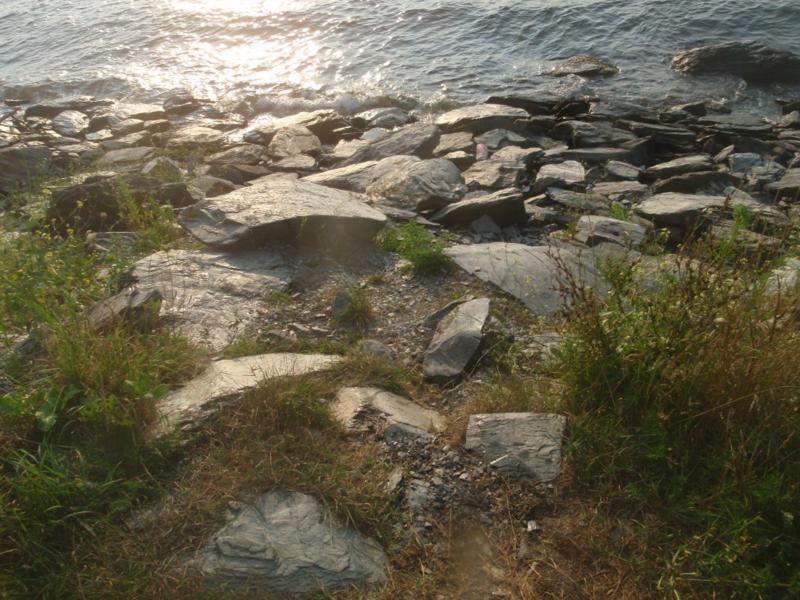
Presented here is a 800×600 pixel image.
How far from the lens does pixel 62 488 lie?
2.76m

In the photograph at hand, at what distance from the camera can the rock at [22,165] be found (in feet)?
25.7

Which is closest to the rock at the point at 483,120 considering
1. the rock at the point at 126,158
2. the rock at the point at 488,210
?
the rock at the point at 488,210

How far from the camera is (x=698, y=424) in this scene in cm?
297

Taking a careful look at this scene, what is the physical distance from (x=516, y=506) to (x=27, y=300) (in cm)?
281

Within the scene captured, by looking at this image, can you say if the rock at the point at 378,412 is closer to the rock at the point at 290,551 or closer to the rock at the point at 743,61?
the rock at the point at 290,551

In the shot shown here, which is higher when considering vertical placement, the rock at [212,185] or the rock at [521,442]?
the rock at [212,185]

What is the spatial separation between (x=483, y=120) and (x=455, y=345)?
664 cm

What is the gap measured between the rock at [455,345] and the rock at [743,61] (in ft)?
35.8

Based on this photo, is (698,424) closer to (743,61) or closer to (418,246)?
(418,246)

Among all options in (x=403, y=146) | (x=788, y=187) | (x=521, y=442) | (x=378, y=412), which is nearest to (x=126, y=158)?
(x=403, y=146)

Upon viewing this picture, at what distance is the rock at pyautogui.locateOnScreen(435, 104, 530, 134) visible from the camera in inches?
392

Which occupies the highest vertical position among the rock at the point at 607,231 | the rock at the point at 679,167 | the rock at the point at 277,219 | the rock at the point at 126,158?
the rock at the point at 277,219

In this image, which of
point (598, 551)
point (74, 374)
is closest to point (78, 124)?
point (74, 374)

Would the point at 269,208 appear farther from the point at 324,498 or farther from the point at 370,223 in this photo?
the point at 324,498
